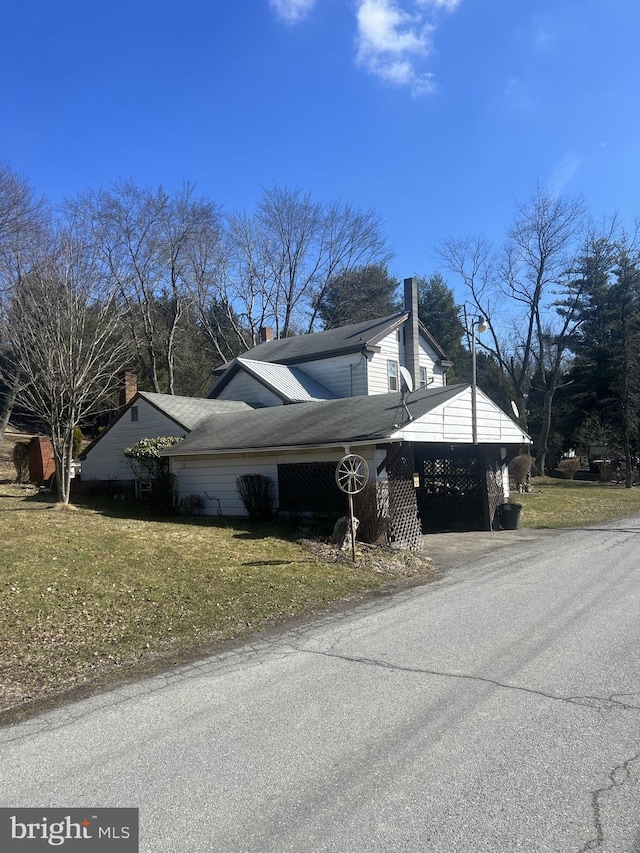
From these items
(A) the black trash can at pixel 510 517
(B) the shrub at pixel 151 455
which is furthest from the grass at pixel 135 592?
(A) the black trash can at pixel 510 517

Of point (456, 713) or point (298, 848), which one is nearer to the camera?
point (298, 848)

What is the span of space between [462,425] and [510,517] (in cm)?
346

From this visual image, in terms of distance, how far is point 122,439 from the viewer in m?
21.9

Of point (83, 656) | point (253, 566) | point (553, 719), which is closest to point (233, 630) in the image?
point (83, 656)

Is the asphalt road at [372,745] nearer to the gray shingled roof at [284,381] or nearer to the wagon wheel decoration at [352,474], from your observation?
the wagon wheel decoration at [352,474]

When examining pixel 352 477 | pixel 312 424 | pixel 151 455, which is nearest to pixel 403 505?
pixel 352 477

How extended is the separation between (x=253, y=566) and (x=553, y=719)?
6.85 meters

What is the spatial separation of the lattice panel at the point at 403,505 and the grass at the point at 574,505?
218 inches

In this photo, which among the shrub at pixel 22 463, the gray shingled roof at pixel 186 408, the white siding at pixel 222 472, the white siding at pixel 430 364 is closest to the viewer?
the white siding at pixel 222 472

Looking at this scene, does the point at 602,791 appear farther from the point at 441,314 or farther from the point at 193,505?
the point at 441,314

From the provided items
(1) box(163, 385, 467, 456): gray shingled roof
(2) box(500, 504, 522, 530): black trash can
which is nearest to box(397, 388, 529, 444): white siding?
(1) box(163, 385, 467, 456): gray shingled roof

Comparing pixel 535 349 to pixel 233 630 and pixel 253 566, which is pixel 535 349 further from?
pixel 233 630

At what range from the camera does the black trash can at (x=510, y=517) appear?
17.4 meters

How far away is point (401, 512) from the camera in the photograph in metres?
14.0
